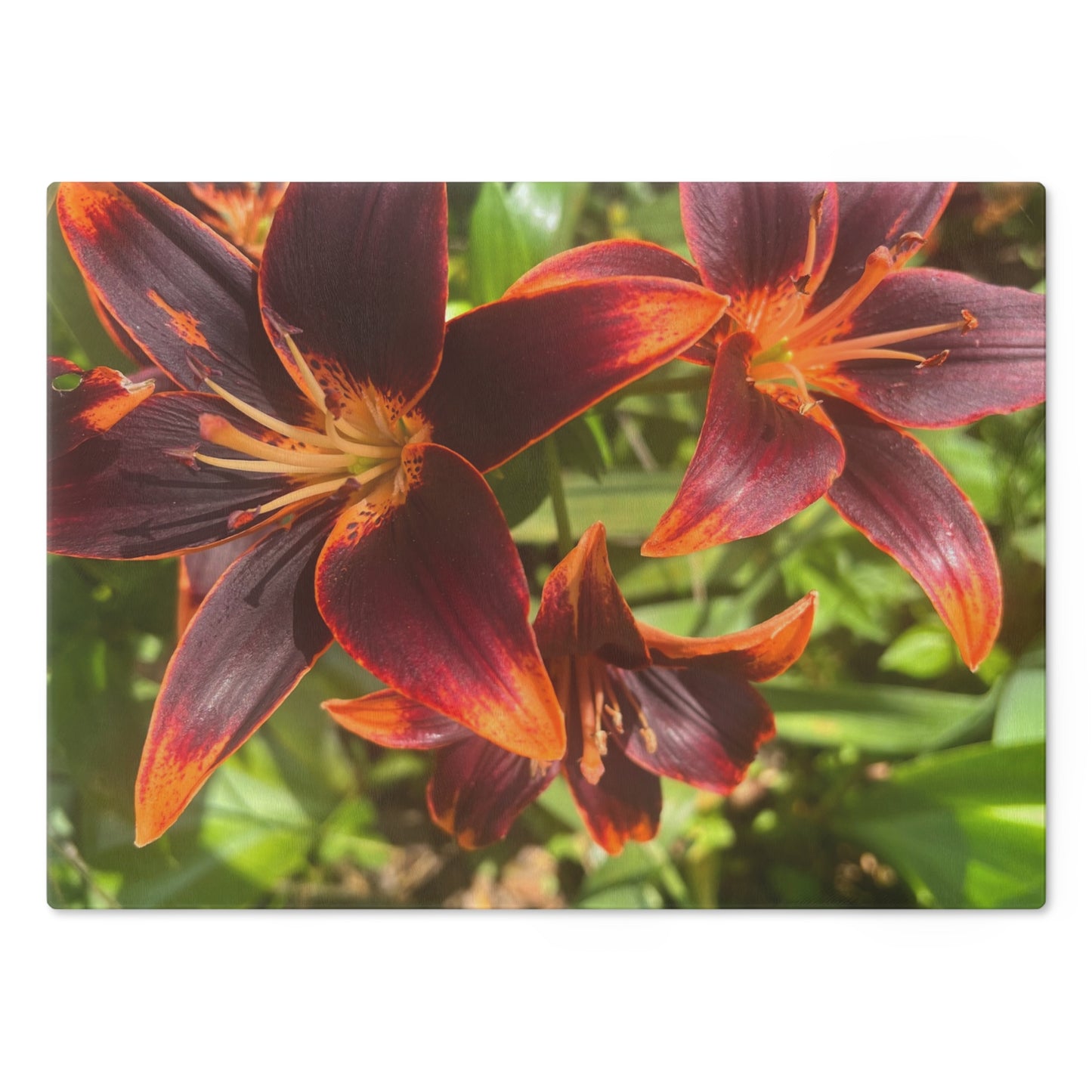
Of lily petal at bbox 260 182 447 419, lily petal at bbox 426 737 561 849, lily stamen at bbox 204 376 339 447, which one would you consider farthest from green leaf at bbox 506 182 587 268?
lily petal at bbox 426 737 561 849

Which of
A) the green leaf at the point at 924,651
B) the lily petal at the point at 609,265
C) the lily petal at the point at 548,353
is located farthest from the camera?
the green leaf at the point at 924,651

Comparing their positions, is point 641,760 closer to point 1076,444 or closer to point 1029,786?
point 1029,786

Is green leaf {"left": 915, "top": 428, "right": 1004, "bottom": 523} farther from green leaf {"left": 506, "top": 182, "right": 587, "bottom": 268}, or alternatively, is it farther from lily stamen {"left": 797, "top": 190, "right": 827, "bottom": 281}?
green leaf {"left": 506, "top": 182, "right": 587, "bottom": 268}

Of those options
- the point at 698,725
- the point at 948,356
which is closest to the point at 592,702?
the point at 698,725

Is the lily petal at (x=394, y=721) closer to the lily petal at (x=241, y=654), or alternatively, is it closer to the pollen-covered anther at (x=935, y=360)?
the lily petal at (x=241, y=654)

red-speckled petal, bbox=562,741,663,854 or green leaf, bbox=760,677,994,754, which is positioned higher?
green leaf, bbox=760,677,994,754

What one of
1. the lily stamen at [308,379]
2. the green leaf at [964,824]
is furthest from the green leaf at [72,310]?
the green leaf at [964,824]
